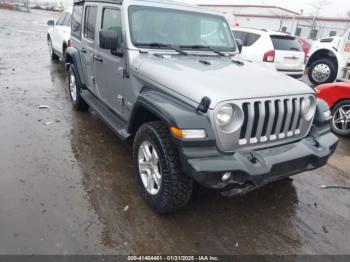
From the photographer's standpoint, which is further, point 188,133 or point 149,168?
point 149,168

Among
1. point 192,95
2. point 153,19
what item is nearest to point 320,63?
point 153,19

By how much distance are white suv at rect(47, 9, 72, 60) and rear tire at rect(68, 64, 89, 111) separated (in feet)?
10.6

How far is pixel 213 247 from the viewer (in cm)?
281

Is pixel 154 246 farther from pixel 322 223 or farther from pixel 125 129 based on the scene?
pixel 322 223

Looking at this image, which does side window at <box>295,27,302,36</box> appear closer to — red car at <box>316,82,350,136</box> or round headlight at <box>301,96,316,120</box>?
red car at <box>316,82,350,136</box>

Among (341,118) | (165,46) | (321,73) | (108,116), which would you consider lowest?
(108,116)

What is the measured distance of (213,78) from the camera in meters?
2.98

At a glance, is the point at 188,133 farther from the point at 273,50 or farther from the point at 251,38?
the point at 251,38

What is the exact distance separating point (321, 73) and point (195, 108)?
909cm

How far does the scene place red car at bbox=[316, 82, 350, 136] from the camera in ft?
18.4

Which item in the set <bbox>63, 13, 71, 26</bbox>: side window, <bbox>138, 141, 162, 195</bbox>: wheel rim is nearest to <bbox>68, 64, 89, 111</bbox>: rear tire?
<bbox>138, 141, 162, 195</bbox>: wheel rim

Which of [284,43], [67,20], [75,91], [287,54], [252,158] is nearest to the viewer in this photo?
[252,158]

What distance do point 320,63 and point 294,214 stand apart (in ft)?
27.6

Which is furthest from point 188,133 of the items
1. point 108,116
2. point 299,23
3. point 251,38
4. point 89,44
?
point 299,23
